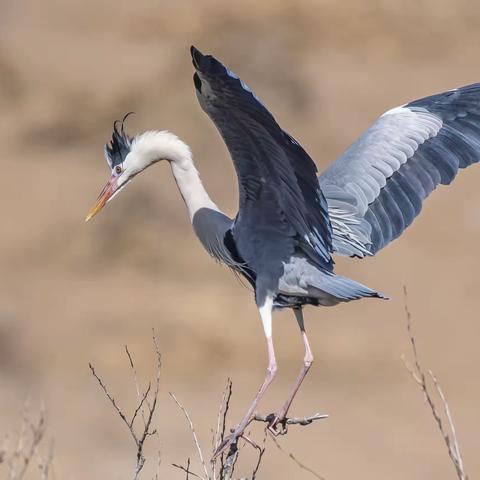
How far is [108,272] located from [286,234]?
9647mm

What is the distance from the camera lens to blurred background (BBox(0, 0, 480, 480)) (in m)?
12.8

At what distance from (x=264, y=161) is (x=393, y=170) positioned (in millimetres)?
1054

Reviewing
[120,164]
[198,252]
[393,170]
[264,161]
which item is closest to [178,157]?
[120,164]

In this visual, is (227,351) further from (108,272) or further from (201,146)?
(201,146)

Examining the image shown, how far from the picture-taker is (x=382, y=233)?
20.4 ft

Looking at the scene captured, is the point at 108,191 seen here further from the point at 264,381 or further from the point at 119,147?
the point at 264,381

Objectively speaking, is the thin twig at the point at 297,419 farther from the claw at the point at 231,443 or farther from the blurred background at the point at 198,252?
the blurred background at the point at 198,252

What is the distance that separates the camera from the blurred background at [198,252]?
41.8 feet

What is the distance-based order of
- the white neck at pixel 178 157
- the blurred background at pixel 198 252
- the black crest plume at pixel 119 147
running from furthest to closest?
the blurred background at pixel 198 252, the black crest plume at pixel 119 147, the white neck at pixel 178 157

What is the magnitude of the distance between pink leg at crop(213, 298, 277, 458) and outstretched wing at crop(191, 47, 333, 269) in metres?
0.29

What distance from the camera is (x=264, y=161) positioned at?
17.9 feet

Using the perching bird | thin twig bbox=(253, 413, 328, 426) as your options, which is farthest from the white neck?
thin twig bbox=(253, 413, 328, 426)

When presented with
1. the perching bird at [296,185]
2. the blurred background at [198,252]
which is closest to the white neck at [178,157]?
the perching bird at [296,185]

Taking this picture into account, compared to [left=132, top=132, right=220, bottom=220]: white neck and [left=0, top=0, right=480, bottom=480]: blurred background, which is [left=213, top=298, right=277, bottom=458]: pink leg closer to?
[left=132, top=132, right=220, bottom=220]: white neck
